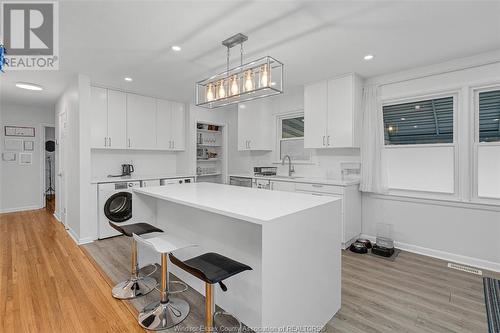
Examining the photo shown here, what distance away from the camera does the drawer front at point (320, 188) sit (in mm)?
3459

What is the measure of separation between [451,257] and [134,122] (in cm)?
533

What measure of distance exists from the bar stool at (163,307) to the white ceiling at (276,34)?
6.21ft

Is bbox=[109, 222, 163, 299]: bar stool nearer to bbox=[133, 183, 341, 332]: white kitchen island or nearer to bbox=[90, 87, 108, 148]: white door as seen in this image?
bbox=[133, 183, 341, 332]: white kitchen island

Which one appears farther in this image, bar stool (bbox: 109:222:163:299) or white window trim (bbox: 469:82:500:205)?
white window trim (bbox: 469:82:500:205)

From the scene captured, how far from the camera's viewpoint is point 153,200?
2939 millimetres

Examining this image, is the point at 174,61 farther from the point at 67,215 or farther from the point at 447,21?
the point at 67,215

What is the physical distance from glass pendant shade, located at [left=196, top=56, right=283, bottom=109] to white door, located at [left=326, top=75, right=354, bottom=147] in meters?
1.75

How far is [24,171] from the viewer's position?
5898 millimetres

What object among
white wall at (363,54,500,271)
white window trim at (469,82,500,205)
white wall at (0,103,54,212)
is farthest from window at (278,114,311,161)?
white wall at (0,103,54,212)

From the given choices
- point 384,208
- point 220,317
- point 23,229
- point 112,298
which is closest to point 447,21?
point 384,208

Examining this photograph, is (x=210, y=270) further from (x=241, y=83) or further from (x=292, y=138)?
(x=292, y=138)

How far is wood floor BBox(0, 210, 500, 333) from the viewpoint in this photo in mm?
1947

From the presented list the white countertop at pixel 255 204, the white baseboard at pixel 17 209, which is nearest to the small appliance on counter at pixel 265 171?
the white countertop at pixel 255 204

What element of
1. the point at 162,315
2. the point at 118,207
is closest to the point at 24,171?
the point at 118,207
